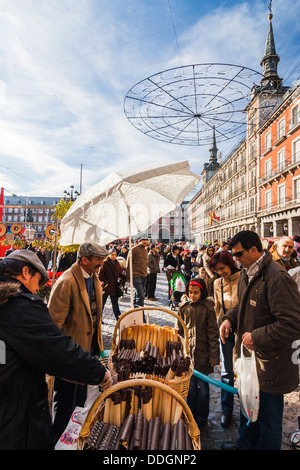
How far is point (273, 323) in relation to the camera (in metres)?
1.95

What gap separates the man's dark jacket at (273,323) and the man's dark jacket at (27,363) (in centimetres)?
138

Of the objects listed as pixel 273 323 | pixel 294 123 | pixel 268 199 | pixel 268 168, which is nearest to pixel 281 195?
pixel 268 199

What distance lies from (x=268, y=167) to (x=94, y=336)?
33981 mm

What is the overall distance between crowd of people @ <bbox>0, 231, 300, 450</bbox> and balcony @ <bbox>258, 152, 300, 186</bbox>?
25.5 meters

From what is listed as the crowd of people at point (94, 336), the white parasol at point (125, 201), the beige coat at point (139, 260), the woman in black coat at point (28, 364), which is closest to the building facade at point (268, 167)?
the beige coat at point (139, 260)

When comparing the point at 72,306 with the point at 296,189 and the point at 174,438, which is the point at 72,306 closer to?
the point at 174,438

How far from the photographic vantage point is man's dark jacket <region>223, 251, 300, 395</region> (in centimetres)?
190

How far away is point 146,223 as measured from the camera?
17.0ft

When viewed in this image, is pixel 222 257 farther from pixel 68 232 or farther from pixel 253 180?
pixel 253 180

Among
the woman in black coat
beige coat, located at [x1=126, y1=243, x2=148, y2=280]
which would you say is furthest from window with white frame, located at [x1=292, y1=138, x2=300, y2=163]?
the woman in black coat

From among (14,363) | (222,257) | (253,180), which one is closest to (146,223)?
(222,257)

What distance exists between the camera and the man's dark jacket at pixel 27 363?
131 cm

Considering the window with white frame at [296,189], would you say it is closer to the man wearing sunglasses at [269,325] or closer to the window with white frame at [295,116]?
the window with white frame at [295,116]

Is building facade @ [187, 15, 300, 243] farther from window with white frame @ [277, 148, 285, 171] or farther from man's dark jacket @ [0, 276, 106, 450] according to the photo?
man's dark jacket @ [0, 276, 106, 450]
